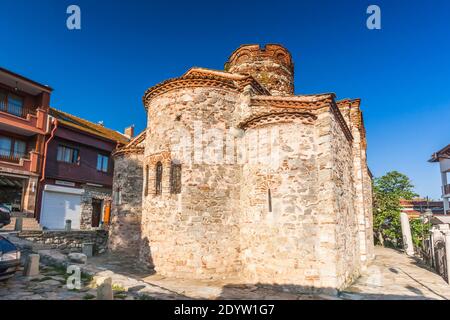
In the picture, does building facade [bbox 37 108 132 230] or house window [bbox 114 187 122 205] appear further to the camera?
building facade [bbox 37 108 132 230]

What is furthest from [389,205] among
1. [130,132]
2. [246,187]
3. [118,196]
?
[130,132]

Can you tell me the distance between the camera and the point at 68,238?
16234 millimetres

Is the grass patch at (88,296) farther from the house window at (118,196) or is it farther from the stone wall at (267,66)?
the stone wall at (267,66)

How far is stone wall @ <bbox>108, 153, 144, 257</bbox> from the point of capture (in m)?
14.4

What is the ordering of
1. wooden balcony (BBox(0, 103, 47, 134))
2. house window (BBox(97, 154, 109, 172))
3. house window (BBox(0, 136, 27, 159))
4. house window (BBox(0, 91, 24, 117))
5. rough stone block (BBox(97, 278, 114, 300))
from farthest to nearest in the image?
house window (BBox(97, 154, 109, 172)) < house window (BBox(0, 91, 24, 117)) < house window (BBox(0, 136, 27, 159)) < wooden balcony (BBox(0, 103, 47, 134)) < rough stone block (BBox(97, 278, 114, 300))

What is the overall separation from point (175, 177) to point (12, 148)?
42.9ft

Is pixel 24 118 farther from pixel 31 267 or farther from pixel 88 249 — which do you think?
pixel 31 267

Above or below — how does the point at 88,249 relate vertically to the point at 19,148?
below

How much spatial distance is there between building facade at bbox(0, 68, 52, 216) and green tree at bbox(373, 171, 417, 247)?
23982mm

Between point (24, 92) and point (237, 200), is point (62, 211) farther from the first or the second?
point (237, 200)

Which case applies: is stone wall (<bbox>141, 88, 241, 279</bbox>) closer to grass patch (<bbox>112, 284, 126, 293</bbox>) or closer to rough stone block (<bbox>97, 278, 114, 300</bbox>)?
grass patch (<bbox>112, 284, 126, 293</bbox>)

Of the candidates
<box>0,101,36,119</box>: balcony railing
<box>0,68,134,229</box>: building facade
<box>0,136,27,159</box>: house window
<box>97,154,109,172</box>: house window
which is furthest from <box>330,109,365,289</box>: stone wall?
<box>0,101,36,119</box>: balcony railing
